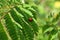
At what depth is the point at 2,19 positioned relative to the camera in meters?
1.36

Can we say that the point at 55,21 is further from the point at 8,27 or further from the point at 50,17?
the point at 8,27

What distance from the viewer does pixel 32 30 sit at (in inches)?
58.5

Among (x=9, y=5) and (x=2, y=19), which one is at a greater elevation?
(x=9, y=5)

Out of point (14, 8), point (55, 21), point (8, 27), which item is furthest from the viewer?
point (55, 21)

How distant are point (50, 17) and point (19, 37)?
0.79m

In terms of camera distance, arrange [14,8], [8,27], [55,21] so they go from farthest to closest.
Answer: [55,21]
[14,8]
[8,27]

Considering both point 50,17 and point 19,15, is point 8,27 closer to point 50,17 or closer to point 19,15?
point 19,15

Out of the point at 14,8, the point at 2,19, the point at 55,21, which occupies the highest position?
the point at 55,21

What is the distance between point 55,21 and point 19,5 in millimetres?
653

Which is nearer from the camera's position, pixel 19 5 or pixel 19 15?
pixel 19 15

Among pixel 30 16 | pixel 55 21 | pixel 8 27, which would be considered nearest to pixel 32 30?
pixel 30 16

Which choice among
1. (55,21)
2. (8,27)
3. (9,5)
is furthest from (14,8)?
(55,21)

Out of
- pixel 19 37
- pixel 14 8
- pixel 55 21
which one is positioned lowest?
pixel 19 37

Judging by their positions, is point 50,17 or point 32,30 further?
point 50,17
